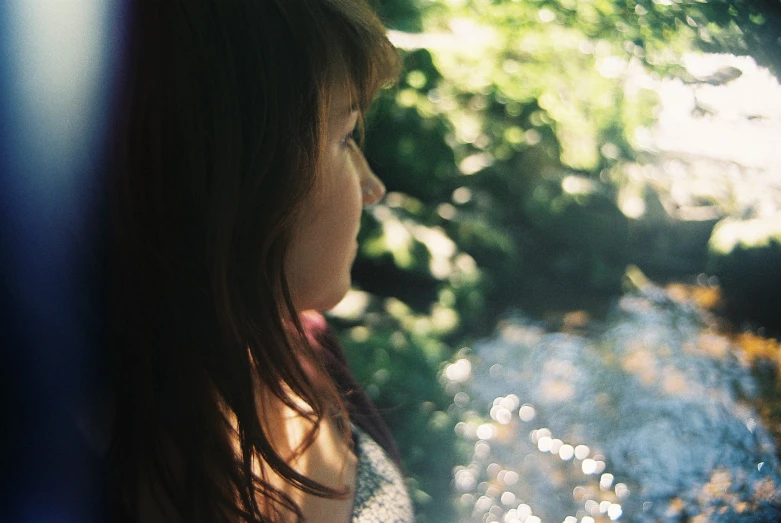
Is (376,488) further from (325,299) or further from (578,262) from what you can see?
(578,262)

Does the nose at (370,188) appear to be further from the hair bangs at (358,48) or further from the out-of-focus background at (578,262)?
the out-of-focus background at (578,262)

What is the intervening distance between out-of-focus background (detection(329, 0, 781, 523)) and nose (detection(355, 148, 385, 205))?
254 mm

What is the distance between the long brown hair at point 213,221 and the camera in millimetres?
469

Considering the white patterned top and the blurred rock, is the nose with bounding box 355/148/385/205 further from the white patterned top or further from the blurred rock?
the blurred rock

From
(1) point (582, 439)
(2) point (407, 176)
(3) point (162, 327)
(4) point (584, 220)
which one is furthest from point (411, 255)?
(3) point (162, 327)

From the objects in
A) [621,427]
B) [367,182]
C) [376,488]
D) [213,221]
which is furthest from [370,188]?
[621,427]

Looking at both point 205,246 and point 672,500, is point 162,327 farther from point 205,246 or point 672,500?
point 672,500

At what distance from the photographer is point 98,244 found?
1.68ft

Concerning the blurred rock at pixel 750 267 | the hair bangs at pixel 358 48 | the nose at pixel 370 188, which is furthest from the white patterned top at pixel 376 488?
the blurred rock at pixel 750 267

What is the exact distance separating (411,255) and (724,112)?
0.63 metres

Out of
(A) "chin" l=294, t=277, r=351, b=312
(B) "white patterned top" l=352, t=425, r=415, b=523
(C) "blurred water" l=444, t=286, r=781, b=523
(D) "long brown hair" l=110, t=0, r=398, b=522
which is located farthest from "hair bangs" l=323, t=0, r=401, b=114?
(C) "blurred water" l=444, t=286, r=781, b=523

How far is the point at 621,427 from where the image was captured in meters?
0.95

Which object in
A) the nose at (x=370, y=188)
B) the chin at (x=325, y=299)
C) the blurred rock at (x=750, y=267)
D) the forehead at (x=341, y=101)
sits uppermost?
the forehead at (x=341, y=101)

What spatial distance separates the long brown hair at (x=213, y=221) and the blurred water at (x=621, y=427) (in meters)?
0.51
